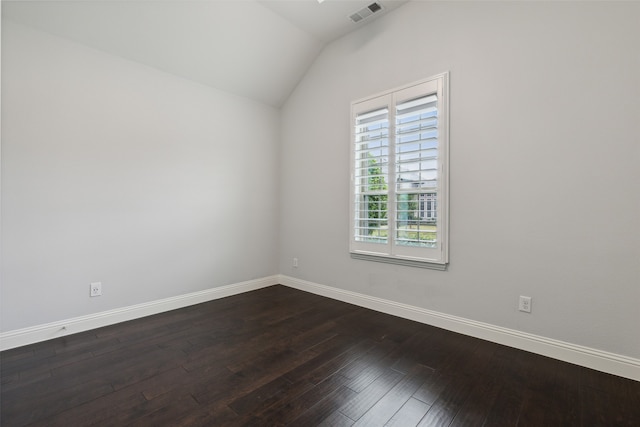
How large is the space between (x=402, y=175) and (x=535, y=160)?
41.8 inches

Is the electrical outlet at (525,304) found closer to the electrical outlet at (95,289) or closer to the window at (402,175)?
the window at (402,175)

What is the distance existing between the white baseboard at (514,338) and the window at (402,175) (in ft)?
1.51

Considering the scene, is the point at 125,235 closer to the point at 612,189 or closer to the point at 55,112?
the point at 55,112

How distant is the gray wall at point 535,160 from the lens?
6.28 ft

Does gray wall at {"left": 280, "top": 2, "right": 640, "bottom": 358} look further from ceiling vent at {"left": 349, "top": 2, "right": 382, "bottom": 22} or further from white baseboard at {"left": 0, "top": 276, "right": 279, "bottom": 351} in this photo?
white baseboard at {"left": 0, "top": 276, "right": 279, "bottom": 351}

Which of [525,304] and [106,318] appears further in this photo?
[106,318]

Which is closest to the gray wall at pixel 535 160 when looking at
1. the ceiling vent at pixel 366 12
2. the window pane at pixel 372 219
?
the ceiling vent at pixel 366 12

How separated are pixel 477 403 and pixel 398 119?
2395 millimetres

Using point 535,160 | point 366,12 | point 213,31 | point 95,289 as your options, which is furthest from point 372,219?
point 95,289

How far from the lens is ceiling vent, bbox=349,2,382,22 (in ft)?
9.66

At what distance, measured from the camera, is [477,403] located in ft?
5.33

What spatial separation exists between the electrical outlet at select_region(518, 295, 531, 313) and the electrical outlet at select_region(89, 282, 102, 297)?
3.60 meters

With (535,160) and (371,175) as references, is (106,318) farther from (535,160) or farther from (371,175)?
(535,160)

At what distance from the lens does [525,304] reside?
2.25 meters
